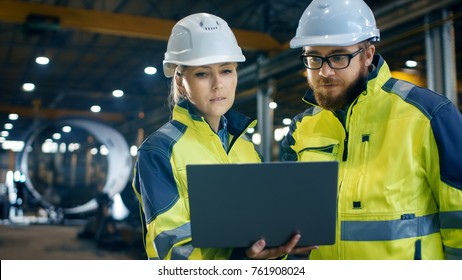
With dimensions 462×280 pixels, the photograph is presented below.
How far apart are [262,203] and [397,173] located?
35cm

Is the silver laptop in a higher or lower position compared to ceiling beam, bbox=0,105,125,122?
lower

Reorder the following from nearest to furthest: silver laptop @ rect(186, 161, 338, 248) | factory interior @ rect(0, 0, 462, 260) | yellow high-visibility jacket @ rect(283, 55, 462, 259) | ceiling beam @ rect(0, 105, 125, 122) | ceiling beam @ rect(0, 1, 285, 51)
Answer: silver laptop @ rect(186, 161, 338, 248) → yellow high-visibility jacket @ rect(283, 55, 462, 259) → factory interior @ rect(0, 0, 462, 260) → ceiling beam @ rect(0, 105, 125, 122) → ceiling beam @ rect(0, 1, 285, 51)

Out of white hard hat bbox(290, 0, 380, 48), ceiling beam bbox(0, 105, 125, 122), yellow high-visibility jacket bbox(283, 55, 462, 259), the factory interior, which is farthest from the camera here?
ceiling beam bbox(0, 105, 125, 122)

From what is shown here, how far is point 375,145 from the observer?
121 centimetres

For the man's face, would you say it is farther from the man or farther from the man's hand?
the man's hand

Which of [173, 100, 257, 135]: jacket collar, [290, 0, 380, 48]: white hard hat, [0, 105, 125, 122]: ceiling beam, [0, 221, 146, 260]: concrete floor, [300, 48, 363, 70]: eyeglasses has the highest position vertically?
[0, 105, 125, 122]: ceiling beam

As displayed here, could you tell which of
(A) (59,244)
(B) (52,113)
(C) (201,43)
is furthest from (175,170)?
(A) (59,244)

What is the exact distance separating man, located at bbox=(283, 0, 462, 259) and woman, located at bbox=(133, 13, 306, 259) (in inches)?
7.7

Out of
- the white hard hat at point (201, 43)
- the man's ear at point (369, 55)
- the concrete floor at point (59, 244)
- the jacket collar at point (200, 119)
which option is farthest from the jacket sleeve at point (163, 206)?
the concrete floor at point (59, 244)

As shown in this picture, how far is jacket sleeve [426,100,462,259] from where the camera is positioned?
109 centimetres

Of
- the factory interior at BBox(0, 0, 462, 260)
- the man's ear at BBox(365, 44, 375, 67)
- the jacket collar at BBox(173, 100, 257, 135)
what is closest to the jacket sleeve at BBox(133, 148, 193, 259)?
the jacket collar at BBox(173, 100, 257, 135)

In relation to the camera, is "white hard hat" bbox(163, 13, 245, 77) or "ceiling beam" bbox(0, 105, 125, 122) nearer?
"white hard hat" bbox(163, 13, 245, 77)

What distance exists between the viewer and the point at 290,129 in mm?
1447

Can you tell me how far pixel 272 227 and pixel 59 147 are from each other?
9.72 ft
